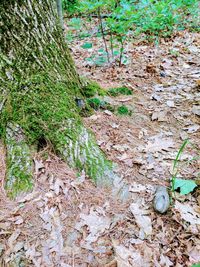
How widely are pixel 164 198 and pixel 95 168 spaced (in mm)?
635

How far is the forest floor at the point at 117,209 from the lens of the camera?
5.73 feet

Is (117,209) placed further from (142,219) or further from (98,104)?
(98,104)

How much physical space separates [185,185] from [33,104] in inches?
60.0

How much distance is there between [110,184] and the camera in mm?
2188

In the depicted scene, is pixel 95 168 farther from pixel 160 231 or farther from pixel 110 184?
pixel 160 231

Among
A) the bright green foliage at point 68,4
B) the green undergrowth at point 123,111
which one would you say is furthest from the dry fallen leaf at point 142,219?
the bright green foliage at point 68,4

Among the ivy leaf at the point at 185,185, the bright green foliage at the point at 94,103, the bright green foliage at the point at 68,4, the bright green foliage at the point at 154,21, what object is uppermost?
the bright green foliage at the point at 68,4

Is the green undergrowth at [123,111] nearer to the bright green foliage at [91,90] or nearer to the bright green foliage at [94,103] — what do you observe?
the bright green foliage at [94,103]

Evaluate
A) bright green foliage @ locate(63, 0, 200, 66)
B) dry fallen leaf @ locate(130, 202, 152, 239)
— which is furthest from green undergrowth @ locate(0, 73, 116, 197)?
bright green foliage @ locate(63, 0, 200, 66)

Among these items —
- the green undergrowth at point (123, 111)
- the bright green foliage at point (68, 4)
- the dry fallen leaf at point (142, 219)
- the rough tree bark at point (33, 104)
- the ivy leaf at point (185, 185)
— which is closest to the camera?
the dry fallen leaf at point (142, 219)

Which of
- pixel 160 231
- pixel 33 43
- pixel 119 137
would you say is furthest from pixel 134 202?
pixel 33 43

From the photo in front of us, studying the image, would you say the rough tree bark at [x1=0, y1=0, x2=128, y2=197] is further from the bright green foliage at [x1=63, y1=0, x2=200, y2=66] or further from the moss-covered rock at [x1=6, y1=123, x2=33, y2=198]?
the bright green foliage at [x1=63, y1=0, x2=200, y2=66]

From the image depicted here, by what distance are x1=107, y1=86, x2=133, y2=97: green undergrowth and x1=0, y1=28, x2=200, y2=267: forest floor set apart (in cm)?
20

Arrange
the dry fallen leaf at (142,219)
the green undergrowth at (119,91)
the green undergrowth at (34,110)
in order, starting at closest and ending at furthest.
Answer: the dry fallen leaf at (142,219) < the green undergrowth at (34,110) < the green undergrowth at (119,91)
